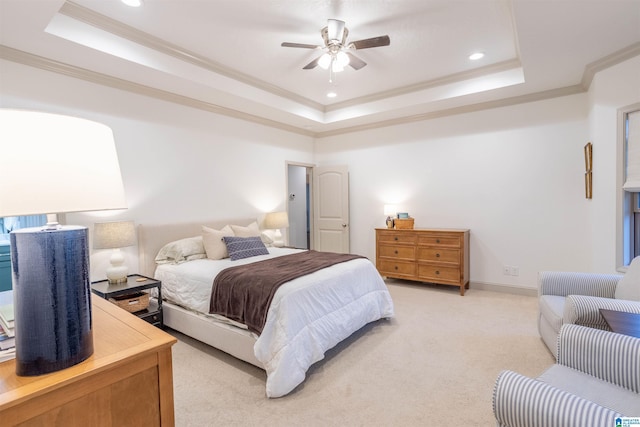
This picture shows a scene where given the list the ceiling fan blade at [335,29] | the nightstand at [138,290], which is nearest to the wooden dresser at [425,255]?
the ceiling fan blade at [335,29]

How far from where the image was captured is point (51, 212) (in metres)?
0.83

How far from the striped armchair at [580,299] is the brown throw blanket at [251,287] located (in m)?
1.84

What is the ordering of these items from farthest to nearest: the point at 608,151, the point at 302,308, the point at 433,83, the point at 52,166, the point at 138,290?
the point at 433,83, the point at 608,151, the point at 138,290, the point at 302,308, the point at 52,166

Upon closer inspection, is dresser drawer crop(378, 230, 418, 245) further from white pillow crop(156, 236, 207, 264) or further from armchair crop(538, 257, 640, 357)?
white pillow crop(156, 236, 207, 264)

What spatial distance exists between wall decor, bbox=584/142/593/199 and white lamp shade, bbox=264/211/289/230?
3.90 metres

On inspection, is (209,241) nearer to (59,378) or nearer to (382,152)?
(59,378)

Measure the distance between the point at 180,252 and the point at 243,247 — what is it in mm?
684

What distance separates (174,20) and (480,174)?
165 inches

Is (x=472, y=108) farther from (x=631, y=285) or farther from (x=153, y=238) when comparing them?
(x=153, y=238)

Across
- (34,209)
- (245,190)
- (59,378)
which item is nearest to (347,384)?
(59,378)

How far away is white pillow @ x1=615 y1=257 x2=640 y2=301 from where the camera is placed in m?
2.05

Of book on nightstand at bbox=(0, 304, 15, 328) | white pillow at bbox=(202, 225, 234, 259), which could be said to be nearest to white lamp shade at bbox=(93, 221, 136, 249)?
white pillow at bbox=(202, 225, 234, 259)

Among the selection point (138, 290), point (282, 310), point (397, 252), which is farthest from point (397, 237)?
point (138, 290)

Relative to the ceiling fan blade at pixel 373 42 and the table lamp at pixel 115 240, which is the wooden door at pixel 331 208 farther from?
the table lamp at pixel 115 240
